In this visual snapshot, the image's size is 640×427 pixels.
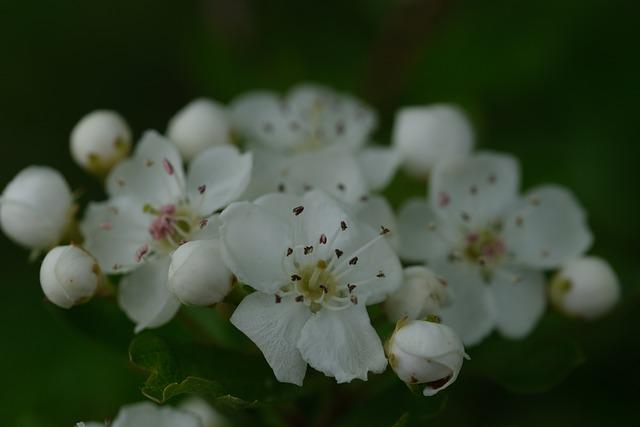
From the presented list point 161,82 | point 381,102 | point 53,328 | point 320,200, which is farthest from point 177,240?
point 161,82

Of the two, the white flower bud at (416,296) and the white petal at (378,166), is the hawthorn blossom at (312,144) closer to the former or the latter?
the white petal at (378,166)

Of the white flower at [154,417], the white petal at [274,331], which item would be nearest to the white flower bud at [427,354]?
the white petal at [274,331]

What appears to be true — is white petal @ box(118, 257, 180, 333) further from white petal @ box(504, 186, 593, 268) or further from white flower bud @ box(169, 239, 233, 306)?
white petal @ box(504, 186, 593, 268)

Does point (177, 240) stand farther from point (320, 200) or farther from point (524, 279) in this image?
point (524, 279)

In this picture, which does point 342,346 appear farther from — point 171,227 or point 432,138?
point 432,138

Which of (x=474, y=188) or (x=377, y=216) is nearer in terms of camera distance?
(x=377, y=216)

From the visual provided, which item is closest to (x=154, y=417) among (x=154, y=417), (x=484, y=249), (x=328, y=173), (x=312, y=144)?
(x=154, y=417)
